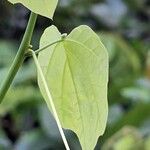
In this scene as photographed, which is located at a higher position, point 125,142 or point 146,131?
point 125,142

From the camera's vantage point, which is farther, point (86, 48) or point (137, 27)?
point (137, 27)

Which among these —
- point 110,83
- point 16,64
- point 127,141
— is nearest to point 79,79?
point 16,64

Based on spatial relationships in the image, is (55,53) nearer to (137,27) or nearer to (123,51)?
(123,51)

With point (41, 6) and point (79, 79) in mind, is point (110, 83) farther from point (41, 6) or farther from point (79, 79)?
point (41, 6)

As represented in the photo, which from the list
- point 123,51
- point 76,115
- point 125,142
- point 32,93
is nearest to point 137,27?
point 123,51

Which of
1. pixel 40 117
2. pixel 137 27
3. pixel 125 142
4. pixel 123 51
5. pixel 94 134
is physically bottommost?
pixel 137 27

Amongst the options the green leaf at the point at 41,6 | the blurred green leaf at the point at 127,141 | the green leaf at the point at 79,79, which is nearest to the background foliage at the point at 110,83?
the blurred green leaf at the point at 127,141

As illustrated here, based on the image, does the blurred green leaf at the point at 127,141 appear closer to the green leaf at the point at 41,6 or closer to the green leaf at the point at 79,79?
the green leaf at the point at 79,79
